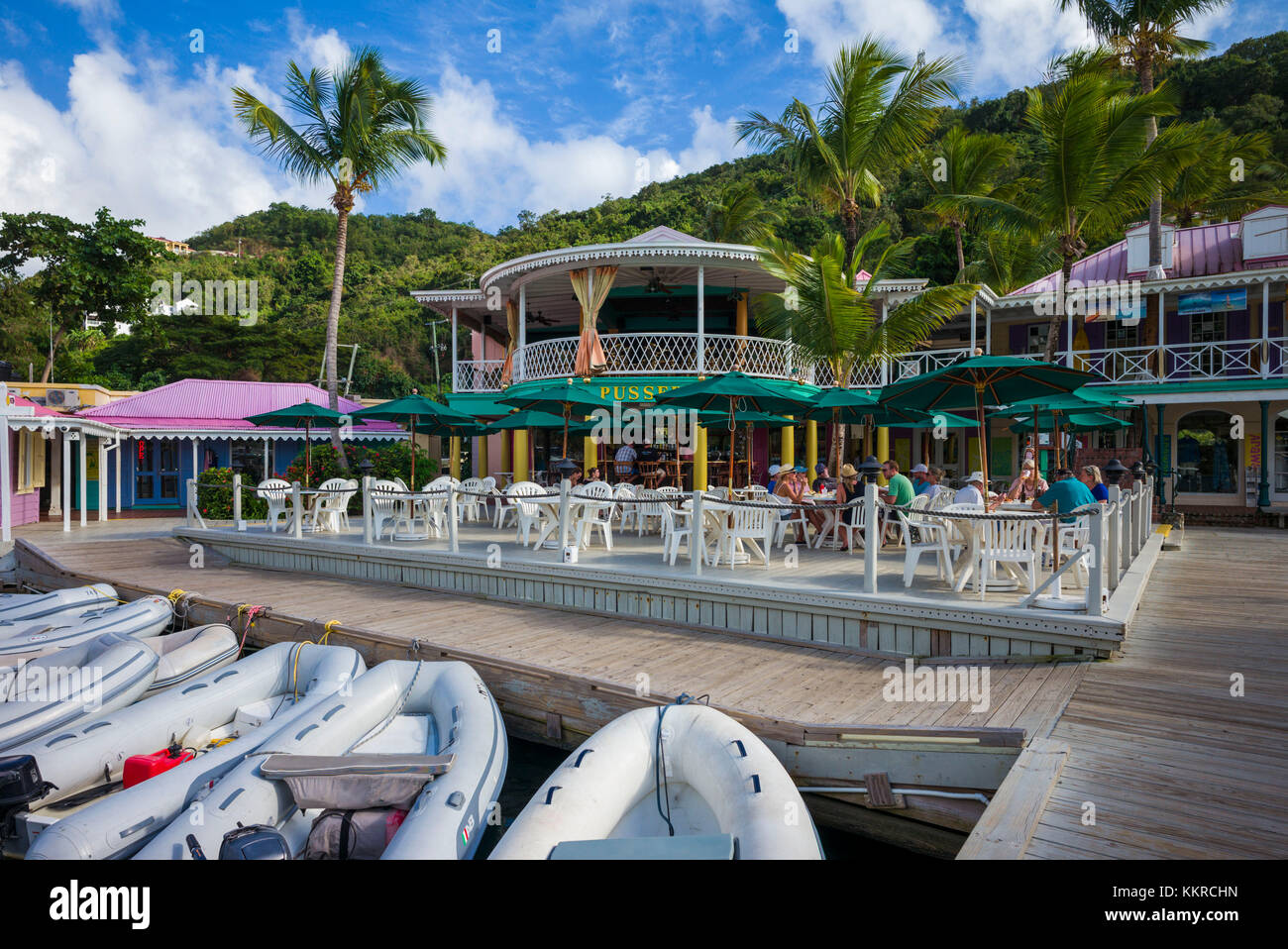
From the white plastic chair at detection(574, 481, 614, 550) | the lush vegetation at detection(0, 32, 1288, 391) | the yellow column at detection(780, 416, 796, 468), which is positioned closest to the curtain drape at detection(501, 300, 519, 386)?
the yellow column at detection(780, 416, 796, 468)

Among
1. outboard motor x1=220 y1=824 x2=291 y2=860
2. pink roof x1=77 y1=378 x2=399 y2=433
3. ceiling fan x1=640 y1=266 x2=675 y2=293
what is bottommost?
→ outboard motor x1=220 y1=824 x2=291 y2=860

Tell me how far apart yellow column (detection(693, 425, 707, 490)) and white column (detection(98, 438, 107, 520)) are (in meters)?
15.4

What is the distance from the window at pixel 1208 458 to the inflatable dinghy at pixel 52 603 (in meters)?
22.5

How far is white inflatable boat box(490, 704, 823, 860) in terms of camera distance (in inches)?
124

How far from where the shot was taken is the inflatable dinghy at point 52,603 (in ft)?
28.2

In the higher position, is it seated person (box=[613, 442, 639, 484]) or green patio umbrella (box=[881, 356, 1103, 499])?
green patio umbrella (box=[881, 356, 1103, 499])

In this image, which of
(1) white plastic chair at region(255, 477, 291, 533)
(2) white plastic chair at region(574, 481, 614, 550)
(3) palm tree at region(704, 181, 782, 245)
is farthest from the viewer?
(3) palm tree at region(704, 181, 782, 245)

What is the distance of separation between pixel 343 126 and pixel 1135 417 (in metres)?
21.2

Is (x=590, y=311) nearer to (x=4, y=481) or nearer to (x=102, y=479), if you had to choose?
(x=4, y=481)

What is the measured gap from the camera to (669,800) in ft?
13.7

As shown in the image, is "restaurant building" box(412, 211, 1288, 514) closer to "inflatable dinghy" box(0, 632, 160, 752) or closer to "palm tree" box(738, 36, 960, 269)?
"palm tree" box(738, 36, 960, 269)

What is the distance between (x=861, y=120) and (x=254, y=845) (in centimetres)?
1562

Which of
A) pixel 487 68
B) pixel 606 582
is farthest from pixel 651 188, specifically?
pixel 606 582

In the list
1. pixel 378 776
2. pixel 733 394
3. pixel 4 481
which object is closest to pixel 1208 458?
pixel 733 394
